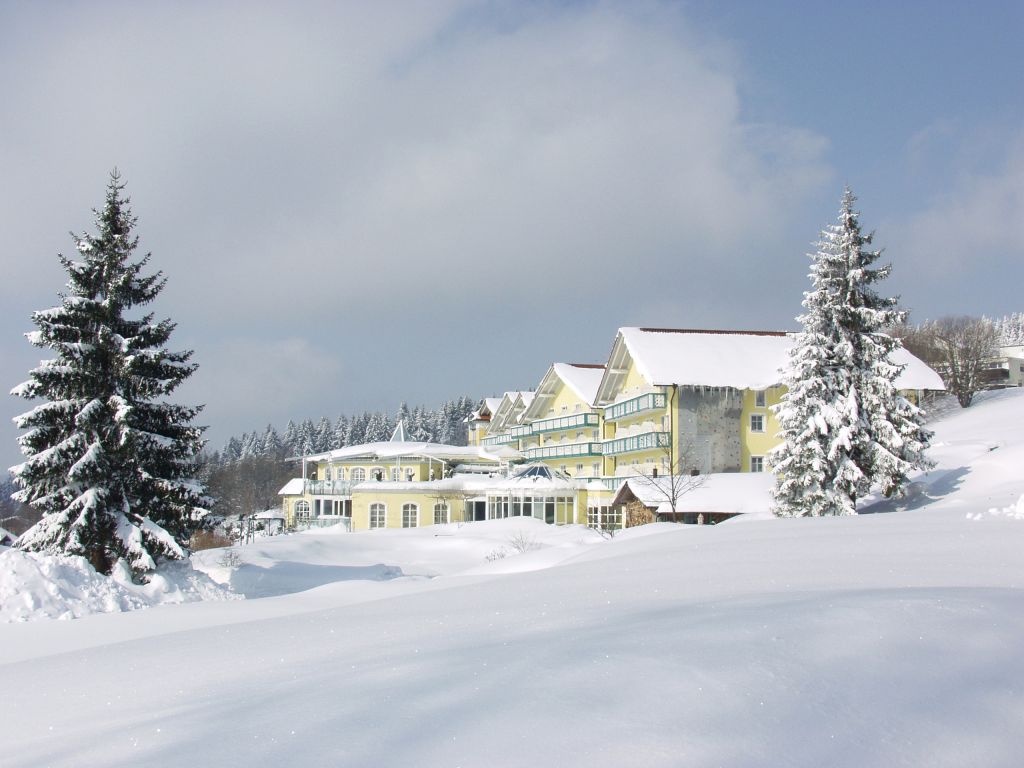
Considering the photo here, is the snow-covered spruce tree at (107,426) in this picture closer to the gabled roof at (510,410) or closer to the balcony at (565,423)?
the balcony at (565,423)

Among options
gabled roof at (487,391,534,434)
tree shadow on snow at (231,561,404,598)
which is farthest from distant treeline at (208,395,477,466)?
tree shadow on snow at (231,561,404,598)

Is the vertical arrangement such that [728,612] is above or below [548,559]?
above

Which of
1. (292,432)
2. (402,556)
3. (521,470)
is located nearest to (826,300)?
(402,556)

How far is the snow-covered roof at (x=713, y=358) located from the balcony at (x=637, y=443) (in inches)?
119

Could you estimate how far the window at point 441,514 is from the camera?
56475 millimetres

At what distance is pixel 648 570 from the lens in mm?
11039

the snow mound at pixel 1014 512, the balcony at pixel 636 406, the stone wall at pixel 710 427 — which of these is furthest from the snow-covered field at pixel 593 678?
the balcony at pixel 636 406

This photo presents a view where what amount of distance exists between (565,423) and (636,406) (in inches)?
469

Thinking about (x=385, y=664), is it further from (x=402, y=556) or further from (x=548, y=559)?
(x=402, y=556)

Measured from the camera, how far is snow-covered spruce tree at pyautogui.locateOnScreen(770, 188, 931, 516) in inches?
1188

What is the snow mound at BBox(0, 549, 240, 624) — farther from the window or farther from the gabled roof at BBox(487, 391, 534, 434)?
the gabled roof at BBox(487, 391, 534, 434)

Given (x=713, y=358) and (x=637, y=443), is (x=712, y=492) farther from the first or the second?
(x=713, y=358)

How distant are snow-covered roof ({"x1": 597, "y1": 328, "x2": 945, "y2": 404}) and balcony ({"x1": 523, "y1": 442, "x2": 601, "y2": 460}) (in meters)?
5.60

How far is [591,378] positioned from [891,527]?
4493cm
